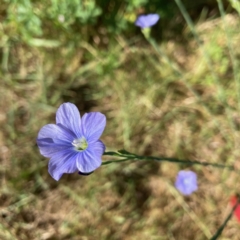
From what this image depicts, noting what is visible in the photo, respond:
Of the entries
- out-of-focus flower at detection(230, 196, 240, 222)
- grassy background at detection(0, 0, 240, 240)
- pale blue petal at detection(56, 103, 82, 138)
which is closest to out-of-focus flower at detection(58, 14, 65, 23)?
grassy background at detection(0, 0, 240, 240)

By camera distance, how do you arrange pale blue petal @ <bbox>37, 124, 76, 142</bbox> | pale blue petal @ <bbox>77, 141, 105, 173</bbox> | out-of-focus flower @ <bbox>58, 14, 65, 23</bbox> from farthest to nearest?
out-of-focus flower @ <bbox>58, 14, 65, 23</bbox>, pale blue petal @ <bbox>37, 124, 76, 142</bbox>, pale blue petal @ <bbox>77, 141, 105, 173</bbox>

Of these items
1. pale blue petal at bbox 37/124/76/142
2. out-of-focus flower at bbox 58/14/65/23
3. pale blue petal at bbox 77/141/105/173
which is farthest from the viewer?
out-of-focus flower at bbox 58/14/65/23

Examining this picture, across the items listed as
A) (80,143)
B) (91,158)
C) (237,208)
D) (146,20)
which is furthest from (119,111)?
(91,158)

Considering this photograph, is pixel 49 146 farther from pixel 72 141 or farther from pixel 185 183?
pixel 185 183

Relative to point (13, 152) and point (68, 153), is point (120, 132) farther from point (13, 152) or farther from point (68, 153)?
point (68, 153)

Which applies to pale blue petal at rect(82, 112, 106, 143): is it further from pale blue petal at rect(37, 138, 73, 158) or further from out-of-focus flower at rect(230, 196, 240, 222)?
out-of-focus flower at rect(230, 196, 240, 222)

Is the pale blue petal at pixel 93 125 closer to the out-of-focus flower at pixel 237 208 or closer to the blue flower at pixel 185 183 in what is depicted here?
the blue flower at pixel 185 183
